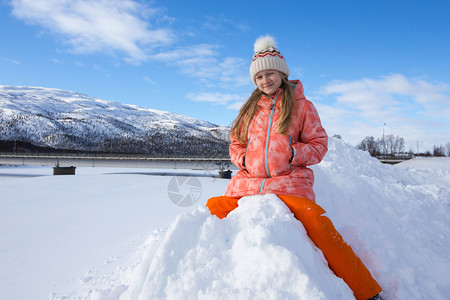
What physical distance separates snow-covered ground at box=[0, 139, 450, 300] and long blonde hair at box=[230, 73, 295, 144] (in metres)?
0.75

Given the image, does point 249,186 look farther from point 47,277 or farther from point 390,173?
point 390,173

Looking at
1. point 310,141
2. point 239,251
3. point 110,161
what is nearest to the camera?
point 239,251

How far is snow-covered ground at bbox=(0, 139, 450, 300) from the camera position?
6.27 ft

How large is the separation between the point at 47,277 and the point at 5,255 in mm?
1887

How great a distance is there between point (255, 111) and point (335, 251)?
1621 mm

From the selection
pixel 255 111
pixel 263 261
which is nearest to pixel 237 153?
pixel 255 111

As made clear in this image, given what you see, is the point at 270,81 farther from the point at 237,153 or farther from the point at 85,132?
the point at 85,132

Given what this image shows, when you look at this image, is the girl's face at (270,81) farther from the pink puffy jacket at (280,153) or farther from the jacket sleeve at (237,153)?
the jacket sleeve at (237,153)

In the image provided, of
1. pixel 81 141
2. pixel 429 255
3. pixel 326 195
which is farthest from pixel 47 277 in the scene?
pixel 81 141

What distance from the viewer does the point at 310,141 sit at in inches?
108

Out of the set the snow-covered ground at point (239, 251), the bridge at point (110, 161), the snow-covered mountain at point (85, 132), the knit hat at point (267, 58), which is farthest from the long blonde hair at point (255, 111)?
the snow-covered mountain at point (85, 132)

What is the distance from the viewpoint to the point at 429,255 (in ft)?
11.4

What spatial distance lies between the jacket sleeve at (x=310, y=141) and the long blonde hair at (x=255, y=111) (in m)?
0.18

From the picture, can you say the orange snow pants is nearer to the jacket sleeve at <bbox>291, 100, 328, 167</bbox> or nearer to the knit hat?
the jacket sleeve at <bbox>291, 100, 328, 167</bbox>
